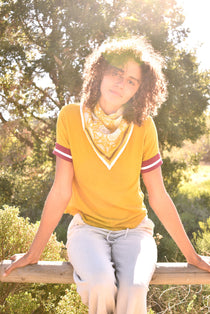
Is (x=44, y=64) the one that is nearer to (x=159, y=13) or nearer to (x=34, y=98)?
(x=34, y=98)

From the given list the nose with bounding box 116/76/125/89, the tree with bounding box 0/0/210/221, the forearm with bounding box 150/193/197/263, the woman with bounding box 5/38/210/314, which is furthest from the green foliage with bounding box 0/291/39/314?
the tree with bounding box 0/0/210/221

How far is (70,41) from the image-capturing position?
8.08 meters

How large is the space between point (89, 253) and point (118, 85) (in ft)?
3.13

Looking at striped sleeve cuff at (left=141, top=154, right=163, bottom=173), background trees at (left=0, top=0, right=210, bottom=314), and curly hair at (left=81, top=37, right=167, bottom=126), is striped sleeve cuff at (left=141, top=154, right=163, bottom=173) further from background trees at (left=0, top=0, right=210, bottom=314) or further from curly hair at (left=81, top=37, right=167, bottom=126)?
background trees at (left=0, top=0, right=210, bottom=314)

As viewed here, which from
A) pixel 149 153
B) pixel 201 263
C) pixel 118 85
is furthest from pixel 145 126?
pixel 201 263

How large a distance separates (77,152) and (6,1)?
297 inches

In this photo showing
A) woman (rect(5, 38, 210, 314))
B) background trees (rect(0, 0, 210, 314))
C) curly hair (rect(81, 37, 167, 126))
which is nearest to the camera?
woman (rect(5, 38, 210, 314))

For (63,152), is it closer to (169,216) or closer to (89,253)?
(89,253)

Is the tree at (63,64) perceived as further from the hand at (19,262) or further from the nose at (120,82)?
the hand at (19,262)

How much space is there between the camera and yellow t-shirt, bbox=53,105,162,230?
6.97 feet

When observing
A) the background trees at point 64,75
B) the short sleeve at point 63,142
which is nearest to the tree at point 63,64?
the background trees at point 64,75

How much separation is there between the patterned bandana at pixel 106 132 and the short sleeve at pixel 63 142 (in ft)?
0.36

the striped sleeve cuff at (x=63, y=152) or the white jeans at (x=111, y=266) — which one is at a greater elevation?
the striped sleeve cuff at (x=63, y=152)

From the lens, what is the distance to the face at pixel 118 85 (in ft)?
7.34
